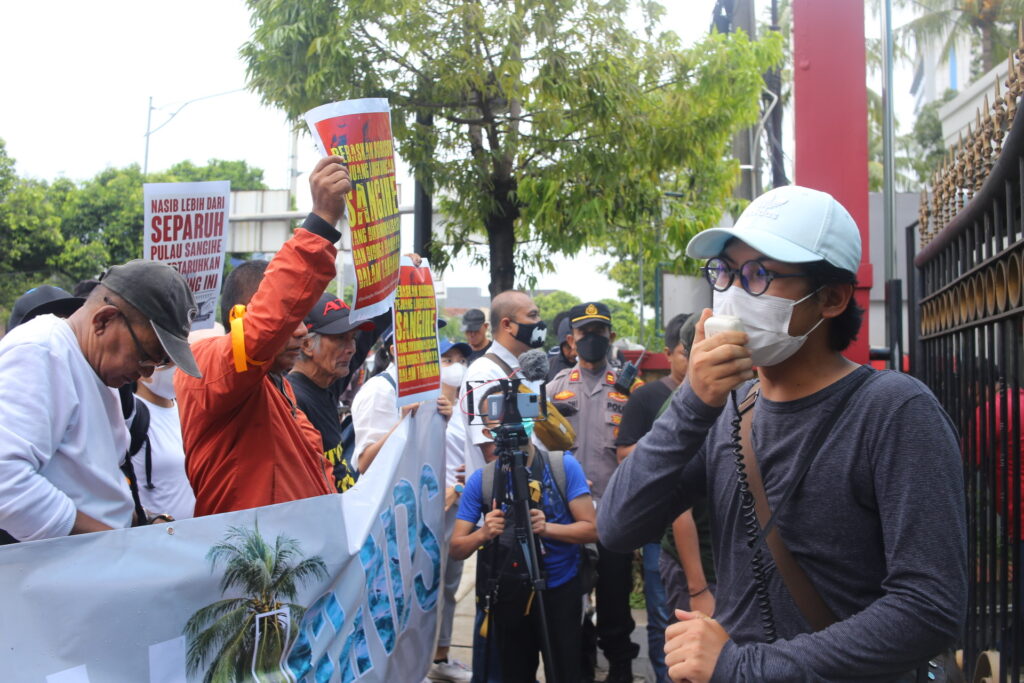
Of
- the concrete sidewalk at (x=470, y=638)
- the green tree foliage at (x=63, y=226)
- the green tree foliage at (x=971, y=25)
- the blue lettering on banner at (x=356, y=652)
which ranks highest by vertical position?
the green tree foliage at (x=971, y=25)

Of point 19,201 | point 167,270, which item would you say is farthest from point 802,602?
point 19,201

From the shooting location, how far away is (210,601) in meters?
2.69

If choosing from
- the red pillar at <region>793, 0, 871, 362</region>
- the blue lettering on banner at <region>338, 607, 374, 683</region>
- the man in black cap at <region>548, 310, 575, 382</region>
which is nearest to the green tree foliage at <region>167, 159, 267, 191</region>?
the man in black cap at <region>548, 310, 575, 382</region>

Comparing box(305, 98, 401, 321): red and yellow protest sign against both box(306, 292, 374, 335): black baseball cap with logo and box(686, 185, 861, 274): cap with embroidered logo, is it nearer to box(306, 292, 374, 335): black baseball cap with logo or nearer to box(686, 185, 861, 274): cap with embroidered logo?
box(306, 292, 374, 335): black baseball cap with logo

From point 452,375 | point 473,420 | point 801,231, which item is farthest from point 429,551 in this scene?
point 452,375

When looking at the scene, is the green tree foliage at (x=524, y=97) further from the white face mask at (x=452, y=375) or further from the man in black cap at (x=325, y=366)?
the man in black cap at (x=325, y=366)

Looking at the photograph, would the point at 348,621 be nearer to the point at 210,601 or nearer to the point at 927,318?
the point at 210,601

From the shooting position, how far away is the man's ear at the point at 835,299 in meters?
1.95

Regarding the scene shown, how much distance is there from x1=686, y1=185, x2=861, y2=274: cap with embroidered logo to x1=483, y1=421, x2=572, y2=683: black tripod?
7.53 ft

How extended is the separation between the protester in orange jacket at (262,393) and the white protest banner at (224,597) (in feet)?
0.77

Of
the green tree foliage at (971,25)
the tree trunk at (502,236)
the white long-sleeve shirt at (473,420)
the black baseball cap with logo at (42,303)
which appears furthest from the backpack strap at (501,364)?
the green tree foliage at (971,25)

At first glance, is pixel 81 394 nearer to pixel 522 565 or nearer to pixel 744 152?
pixel 522 565

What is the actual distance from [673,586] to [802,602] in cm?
197

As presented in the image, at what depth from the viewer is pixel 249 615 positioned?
9.18ft
